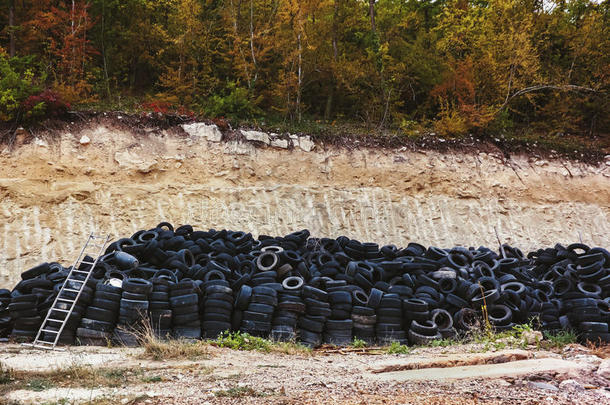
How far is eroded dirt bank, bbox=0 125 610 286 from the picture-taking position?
17.6m

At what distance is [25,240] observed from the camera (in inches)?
662

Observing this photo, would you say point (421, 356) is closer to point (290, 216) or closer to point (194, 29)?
point (290, 216)

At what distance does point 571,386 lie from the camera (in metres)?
6.40

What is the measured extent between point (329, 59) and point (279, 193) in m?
9.38

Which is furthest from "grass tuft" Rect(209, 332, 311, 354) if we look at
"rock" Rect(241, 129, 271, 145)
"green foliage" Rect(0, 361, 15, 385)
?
"rock" Rect(241, 129, 271, 145)

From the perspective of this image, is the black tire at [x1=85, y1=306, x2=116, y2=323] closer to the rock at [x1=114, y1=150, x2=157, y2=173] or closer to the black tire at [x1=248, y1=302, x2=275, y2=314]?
the black tire at [x1=248, y1=302, x2=275, y2=314]

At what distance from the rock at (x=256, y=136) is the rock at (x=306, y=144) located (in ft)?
4.67

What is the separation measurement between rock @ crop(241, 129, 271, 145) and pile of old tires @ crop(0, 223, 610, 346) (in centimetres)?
702

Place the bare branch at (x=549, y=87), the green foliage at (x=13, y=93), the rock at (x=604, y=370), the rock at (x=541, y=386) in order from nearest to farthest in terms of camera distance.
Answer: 1. the rock at (x=541, y=386)
2. the rock at (x=604, y=370)
3. the green foliage at (x=13, y=93)
4. the bare branch at (x=549, y=87)

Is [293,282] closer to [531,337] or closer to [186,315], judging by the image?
[186,315]

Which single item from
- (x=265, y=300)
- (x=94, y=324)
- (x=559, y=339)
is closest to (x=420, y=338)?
(x=559, y=339)

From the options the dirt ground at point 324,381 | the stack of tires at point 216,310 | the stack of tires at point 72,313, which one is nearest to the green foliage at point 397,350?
the dirt ground at point 324,381

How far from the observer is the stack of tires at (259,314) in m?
11.2

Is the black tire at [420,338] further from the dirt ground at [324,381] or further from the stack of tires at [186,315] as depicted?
the stack of tires at [186,315]
